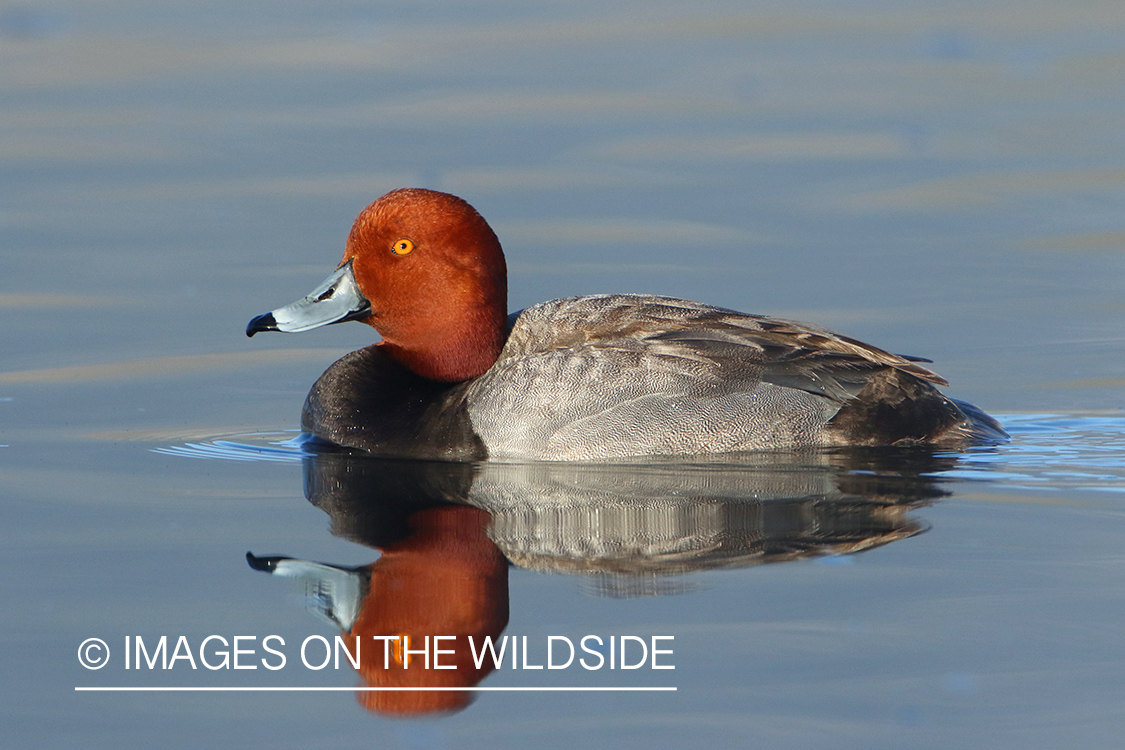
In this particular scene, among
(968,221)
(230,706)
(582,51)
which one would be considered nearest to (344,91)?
(582,51)

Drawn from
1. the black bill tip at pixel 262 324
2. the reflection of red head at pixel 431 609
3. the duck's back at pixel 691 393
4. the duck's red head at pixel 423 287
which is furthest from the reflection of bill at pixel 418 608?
the black bill tip at pixel 262 324

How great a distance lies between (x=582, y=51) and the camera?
15141mm

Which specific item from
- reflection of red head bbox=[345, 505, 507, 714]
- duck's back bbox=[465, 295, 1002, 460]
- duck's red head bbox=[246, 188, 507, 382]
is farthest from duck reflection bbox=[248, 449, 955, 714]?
duck's red head bbox=[246, 188, 507, 382]

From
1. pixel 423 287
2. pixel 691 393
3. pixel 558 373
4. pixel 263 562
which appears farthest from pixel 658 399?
pixel 263 562

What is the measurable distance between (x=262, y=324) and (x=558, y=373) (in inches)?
55.8

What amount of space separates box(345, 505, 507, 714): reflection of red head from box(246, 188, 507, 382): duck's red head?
1489 millimetres

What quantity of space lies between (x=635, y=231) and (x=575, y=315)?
3525 mm

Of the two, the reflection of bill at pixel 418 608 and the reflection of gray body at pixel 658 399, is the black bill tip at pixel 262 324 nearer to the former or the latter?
the reflection of gray body at pixel 658 399

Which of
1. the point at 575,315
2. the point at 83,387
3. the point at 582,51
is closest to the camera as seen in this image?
the point at 575,315

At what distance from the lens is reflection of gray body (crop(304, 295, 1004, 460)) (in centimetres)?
725

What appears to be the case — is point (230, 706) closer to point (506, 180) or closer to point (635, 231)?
point (635, 231)

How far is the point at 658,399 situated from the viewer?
7289 mm

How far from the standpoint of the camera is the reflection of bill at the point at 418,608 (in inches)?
197

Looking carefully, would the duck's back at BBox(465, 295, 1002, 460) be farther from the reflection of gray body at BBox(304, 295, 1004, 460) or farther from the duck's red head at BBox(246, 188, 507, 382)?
the duck's red head at BBox(246, 188, 507, 382)
